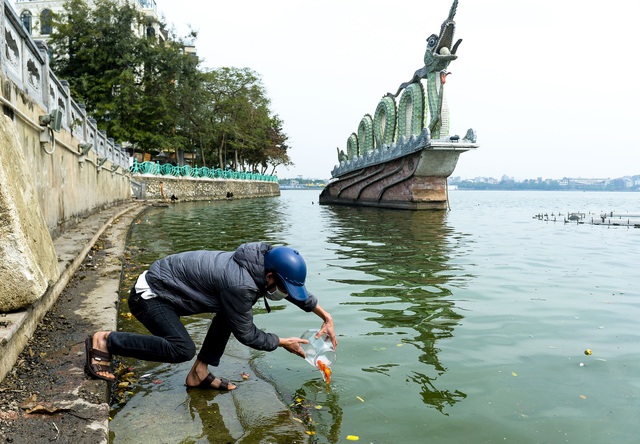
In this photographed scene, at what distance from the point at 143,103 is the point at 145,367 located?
107 ft

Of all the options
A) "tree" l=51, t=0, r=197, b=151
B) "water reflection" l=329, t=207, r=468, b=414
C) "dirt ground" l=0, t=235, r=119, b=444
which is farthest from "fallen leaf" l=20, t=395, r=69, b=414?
"tree" l=51, t=0, r=197, b=151

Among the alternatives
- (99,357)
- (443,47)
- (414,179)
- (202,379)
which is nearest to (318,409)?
(202,379)

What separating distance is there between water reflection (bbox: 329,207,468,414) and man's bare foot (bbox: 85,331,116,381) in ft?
6.59

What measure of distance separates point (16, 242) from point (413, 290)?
203 inches

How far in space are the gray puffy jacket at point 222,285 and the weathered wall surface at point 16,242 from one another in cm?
89

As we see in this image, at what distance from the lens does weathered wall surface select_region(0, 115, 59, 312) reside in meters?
3.63

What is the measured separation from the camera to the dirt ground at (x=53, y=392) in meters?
2.64

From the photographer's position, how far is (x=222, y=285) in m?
3.40

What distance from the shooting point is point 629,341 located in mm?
5270

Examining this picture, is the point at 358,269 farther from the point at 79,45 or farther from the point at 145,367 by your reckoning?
the point at 79,45

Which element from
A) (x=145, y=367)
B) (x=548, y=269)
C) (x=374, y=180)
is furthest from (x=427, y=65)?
(x=145, y=367)

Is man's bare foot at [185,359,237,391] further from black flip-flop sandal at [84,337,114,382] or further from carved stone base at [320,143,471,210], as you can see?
carved stone base at [320,143,471,210]

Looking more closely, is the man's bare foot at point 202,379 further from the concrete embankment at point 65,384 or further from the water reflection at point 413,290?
the water reflection at point 413,290

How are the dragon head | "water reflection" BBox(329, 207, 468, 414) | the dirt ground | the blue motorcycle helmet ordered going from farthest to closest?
the dragon head
"water reflection" BBox(329, 207, 468, 414)
the blue motorcycle helmet
the dirt ground
